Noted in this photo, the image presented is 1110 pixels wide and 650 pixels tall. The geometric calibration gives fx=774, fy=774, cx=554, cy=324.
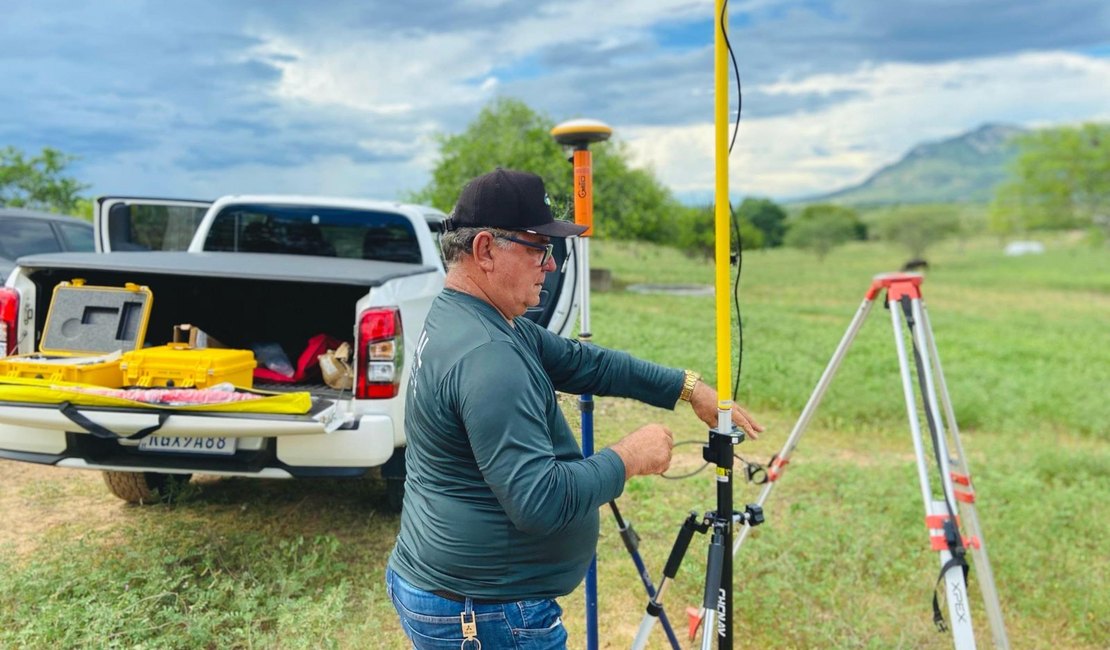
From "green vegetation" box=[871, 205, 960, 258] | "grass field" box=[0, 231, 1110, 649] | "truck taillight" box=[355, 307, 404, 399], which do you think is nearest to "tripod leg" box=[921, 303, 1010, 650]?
"grass field" box=[0, 231, 1110, 649]

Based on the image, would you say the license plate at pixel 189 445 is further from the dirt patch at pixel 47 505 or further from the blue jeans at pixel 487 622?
the blue jeans at pixel 487 622

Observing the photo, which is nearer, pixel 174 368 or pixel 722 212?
pixel 722 212

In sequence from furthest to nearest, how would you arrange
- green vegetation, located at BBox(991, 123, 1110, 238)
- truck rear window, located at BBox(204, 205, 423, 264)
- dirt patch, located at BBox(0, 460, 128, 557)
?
green vegetation, located at BBox(991, 123, 1110, 238), truck rear window, located at BBox(204, 205, 423, 264), dirt patch, located at BBox(0, 460, 128, 557)

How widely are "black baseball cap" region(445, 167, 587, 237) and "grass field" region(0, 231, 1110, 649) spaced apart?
1.41 meters

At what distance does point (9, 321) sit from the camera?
3680 millimetres

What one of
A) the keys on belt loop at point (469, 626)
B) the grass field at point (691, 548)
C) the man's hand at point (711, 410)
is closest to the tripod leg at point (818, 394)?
the grass field at point (691, 548)

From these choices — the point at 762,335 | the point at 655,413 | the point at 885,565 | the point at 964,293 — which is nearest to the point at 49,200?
the point at 762,335

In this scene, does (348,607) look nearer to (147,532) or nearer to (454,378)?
(147,532)

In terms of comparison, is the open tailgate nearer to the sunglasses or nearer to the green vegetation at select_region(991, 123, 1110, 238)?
the sunglasses

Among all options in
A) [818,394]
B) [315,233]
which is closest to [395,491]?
[818,394]

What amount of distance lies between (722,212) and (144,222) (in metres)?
5.79

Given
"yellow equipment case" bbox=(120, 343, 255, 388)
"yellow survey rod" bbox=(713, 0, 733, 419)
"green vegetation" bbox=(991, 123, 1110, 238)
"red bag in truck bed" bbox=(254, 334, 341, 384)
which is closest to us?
"yellow survey rod" bbox=(713, 0, 733, 419)

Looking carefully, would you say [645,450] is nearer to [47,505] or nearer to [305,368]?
[305,368]

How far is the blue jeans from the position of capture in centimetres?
168
